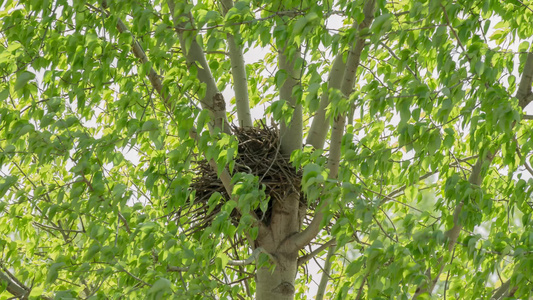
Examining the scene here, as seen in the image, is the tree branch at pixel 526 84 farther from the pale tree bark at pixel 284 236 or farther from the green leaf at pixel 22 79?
the green leaf at pixel 22 79

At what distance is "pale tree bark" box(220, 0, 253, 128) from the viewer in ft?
14.8

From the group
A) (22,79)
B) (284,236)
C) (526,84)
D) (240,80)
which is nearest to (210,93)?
(240,80)

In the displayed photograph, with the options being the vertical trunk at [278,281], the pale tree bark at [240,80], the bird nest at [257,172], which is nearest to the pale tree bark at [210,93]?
the bird nest at [257,172]

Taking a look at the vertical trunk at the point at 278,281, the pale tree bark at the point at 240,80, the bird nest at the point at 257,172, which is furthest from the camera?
the pale tree bark at the point at 240,80

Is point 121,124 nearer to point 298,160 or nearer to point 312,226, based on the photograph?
point 298,160

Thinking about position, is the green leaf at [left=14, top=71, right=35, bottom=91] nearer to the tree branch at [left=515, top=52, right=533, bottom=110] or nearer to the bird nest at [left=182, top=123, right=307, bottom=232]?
the bird nest at [left=182, top=123, right=307, bottom=232]

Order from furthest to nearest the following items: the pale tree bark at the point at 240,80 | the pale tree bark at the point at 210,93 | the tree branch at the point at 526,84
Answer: the pale tree bark at the point at 240,80 → the pale tree bark at the point at 210,93 → the tree branch at the point at 526,84

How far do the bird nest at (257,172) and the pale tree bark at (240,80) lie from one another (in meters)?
0.14

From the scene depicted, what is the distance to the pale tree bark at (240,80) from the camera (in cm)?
451

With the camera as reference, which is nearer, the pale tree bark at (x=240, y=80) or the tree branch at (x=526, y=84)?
the tree branch at (x=526, y=84)

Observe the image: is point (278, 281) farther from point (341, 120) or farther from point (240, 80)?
point (240, 80)

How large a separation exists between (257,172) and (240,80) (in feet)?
2.70

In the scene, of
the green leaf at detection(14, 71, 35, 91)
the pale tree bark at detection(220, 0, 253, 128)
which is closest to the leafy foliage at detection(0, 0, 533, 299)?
the green leaf at detection(14, 71, 35, 91)

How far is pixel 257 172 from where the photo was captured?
13.5 feet
